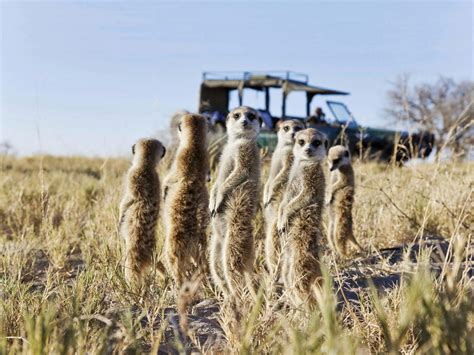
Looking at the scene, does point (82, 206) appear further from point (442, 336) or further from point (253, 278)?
point (442, 336)

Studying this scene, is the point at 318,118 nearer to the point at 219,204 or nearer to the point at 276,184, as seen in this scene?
the point at 276,184

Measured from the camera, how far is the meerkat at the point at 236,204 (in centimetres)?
328

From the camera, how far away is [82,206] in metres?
6.80

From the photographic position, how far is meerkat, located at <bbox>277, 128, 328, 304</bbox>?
10.2ft

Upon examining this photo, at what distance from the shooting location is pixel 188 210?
11.9 feet

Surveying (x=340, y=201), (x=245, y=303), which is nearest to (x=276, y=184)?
(x=340, y=201)

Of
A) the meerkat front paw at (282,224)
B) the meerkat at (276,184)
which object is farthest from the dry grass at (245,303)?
the meerkat front paw at (282,224)

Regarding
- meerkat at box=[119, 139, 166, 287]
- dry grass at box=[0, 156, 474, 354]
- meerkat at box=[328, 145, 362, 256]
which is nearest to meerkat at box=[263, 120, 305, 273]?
dry grass at box=[0, 156, 474, 354]

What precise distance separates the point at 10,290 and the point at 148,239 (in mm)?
911

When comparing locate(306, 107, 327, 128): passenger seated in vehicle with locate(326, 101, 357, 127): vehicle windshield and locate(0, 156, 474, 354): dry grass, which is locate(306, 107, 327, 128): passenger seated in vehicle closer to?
locate(326, 101, 357, 127): vehicle windshield

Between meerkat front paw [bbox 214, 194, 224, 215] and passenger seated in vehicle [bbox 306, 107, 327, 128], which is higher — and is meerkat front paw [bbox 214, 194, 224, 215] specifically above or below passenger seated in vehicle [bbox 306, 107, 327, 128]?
Answer: above

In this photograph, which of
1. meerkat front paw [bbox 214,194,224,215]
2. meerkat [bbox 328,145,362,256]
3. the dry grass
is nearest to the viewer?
the dry grass

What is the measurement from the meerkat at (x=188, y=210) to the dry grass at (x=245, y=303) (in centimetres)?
15

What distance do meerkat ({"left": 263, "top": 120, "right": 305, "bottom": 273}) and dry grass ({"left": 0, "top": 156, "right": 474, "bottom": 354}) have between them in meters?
0.20
